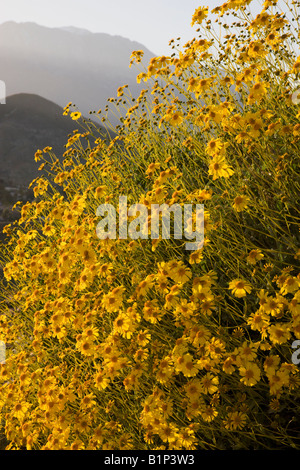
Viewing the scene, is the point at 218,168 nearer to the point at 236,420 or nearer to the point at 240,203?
the point at 240,203

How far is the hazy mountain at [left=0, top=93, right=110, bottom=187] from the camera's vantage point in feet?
85.5

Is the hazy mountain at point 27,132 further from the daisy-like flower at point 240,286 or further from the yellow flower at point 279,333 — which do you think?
the yellow flower at point 279,333

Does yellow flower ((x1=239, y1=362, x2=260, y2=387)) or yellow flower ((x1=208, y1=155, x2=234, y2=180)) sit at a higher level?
yellow flower ((x1=208, y1=155, x2=234, y2=180))

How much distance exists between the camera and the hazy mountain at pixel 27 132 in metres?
26.1

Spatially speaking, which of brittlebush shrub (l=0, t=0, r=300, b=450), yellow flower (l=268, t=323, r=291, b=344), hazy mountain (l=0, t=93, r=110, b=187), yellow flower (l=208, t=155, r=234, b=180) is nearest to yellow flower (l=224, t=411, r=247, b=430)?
brittlebush shrub (l=0, t=0, r=300, b=450)

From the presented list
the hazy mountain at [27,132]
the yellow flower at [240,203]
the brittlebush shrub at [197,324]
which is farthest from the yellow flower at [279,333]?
the hazy mountain at [27,132]

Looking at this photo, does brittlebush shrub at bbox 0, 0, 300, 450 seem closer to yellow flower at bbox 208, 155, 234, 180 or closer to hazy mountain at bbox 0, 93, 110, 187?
yellow flower at bbox 208, 155, 234, 180

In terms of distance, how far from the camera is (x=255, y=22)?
272 cm

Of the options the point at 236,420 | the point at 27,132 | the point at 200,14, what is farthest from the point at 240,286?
the point at 27,132

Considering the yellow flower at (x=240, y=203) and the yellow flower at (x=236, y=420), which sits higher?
the yellow flower at (x=240, y=203)

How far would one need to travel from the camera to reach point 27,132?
103 ft
